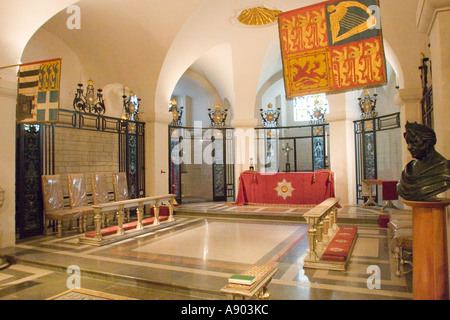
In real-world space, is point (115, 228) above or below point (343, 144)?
below

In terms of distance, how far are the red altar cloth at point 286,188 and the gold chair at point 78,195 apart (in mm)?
4324

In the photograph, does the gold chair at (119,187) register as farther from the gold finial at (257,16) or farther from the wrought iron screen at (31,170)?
the gold finial at (257,16)

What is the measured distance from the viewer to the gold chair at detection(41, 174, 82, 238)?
591 centimetres

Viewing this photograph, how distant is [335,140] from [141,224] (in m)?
5.96

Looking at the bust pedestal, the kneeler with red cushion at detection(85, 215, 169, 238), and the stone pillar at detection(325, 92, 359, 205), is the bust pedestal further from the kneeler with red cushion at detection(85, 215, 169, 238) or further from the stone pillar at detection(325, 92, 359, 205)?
the stone pillar at detection(325, 92, 359, 205)

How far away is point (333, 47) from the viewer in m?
4.68

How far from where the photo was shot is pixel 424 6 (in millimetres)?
3094

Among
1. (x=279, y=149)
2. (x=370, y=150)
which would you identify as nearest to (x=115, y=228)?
→ (x=370, y=150)

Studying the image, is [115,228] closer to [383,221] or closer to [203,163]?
[383,221]

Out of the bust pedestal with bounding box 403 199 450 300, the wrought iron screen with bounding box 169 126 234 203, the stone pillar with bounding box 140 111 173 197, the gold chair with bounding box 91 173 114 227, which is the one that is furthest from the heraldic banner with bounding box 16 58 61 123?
the wrought iron screen with bounding box 169 126 234 203

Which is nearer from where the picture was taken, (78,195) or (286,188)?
(78,195)

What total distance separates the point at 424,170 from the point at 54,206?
6.12 meters
